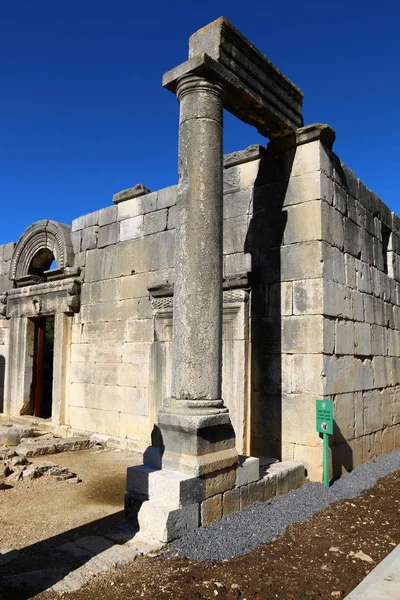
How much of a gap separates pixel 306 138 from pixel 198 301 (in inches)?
118

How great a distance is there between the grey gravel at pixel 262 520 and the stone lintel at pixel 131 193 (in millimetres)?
5688

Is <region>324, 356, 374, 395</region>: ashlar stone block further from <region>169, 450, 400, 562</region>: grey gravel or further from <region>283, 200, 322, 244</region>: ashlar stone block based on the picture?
<region>283, 200, 322, 244</region>: ashlar stone block

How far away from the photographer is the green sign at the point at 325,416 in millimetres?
5695

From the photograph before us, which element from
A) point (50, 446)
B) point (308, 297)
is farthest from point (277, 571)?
point (50, 446)

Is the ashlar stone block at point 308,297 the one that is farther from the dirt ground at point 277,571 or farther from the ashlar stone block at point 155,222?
the ashlar stone block at point 155,222

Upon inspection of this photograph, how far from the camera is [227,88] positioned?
18.4 ft

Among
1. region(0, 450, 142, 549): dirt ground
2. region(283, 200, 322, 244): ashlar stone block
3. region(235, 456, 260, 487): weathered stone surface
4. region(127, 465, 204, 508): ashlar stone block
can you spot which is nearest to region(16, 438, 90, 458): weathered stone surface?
region(0, 450, 142, 549): dirt ground

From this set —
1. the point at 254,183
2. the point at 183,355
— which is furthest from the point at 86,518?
the point at 254,183

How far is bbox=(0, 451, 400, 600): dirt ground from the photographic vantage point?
11.1ft

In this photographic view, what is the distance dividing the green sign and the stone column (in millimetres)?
1330

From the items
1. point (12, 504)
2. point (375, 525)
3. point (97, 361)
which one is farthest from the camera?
point (97, 361)

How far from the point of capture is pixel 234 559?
153 inches

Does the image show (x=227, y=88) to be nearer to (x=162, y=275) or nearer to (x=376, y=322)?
(x=162, y=275)

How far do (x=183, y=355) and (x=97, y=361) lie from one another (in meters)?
4.59
